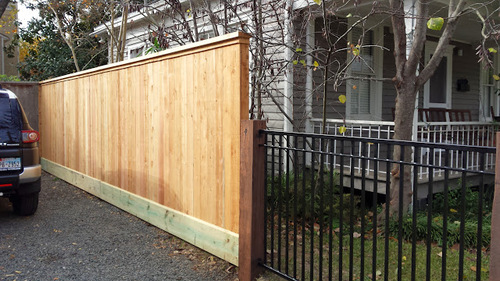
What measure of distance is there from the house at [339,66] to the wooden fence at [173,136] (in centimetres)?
137

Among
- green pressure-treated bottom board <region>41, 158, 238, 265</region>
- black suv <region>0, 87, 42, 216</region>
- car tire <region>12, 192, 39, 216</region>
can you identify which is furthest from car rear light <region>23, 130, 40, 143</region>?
green pressure-treated bottom board <region>41, 158, 238, 265</region>

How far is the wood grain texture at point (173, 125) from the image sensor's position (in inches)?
164

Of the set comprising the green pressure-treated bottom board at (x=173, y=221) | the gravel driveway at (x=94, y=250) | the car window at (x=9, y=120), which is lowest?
the gravel driveway at (x=94, y=250)

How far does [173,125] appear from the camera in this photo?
520 cm

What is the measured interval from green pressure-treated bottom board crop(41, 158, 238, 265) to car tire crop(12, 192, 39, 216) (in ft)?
3.56

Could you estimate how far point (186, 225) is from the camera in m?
4.91

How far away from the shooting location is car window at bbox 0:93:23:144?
18.3 ft

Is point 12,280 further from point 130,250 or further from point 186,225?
point 186,225

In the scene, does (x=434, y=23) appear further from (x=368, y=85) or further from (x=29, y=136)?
(x=368, y=85)

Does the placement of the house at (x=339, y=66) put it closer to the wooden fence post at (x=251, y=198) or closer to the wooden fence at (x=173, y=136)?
the wooden fence at (x=173, y=136)

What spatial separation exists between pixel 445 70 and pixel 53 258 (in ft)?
32.1

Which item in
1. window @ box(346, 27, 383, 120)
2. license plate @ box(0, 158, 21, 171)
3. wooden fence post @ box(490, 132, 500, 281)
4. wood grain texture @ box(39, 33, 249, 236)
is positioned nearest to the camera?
wooden fence post @ box(490, 132, 500, 281)

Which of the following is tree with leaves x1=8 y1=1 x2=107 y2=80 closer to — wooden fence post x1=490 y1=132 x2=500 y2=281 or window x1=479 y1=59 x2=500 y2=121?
window x1=479 y1=59 x2=500 y2=121

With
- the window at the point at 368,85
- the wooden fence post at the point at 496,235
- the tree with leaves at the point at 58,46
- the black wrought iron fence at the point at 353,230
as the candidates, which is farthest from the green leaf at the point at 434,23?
the tree with leaves at the point at 58,46
